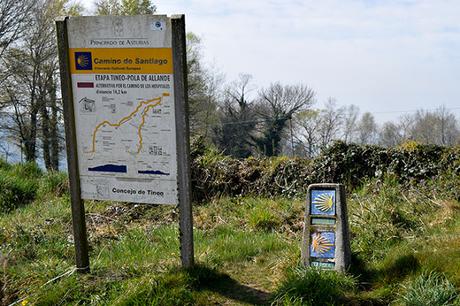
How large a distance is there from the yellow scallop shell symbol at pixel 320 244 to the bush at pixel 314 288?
292mm

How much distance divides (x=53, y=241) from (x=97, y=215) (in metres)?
1.57

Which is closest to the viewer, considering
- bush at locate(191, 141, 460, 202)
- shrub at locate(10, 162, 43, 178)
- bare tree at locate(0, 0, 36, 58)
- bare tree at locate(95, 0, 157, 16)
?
bush at locate(191, 141, 460, 202)

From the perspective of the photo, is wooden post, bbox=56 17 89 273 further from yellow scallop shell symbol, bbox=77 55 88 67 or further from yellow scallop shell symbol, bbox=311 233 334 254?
yellow scallop shell symbol, bbox=311 233 334 254

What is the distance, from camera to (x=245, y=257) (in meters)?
5.70

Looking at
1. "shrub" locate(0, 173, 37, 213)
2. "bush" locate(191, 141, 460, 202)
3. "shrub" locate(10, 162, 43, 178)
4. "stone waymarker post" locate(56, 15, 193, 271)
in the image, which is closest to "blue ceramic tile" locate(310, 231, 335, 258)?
"stone waymarker post" locate(56, 15, 193, 271)

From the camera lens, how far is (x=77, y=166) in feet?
16.9

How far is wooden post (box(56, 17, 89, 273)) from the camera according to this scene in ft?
16.3

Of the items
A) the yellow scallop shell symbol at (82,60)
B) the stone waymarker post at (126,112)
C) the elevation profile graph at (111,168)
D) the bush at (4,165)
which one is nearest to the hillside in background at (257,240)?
the stone waymarker post at (126,112)

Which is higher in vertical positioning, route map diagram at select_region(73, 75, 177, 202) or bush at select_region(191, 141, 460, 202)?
route map diagram at select_region(73, 75, 177, 202)

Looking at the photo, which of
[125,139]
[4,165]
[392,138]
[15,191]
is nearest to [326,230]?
[125,139]

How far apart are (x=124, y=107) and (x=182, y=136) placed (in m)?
0.65

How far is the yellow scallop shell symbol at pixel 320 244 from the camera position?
15.9 ft

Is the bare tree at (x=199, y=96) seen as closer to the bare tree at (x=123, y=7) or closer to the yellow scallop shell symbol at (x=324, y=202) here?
the bare tree at (x=123, y=7)

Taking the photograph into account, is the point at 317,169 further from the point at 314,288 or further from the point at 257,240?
the point at 314,288
